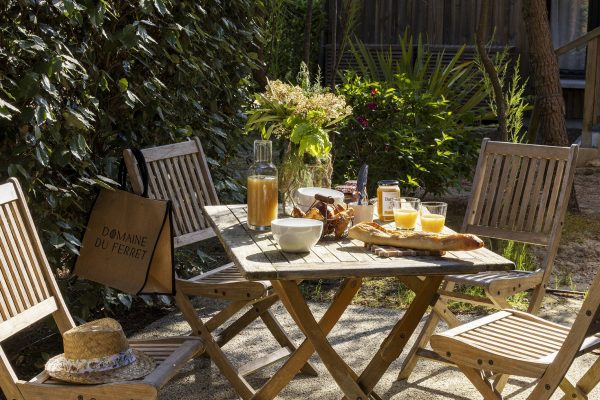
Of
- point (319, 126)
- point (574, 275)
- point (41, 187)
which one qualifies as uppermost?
point (319, 126)

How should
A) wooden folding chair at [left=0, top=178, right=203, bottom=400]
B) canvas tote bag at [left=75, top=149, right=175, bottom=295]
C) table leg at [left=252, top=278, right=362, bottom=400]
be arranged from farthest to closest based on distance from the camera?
canvas tote bag at [left=75, top=149, right=175, bottom=295] < table leg at [left=252, top=278, right=362, bottom=400] < wooden folding chair at [left=0, top=178, right=203, bottom=400]

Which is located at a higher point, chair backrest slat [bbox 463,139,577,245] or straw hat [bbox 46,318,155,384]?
chair backrest slat [bbox 463,139,577,245]

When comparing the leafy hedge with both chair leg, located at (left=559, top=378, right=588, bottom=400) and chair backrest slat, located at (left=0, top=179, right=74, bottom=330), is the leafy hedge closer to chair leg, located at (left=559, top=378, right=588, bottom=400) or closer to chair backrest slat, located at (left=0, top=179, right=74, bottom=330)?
chair backrest slat, located at (left=0, top=179, right=74, bottom=330)

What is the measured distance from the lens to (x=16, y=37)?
13.2 ft

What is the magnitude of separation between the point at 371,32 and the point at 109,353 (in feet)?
36.9

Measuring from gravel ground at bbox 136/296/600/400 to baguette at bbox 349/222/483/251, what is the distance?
1.08 meters

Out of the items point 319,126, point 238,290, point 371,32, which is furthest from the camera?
point 371,32

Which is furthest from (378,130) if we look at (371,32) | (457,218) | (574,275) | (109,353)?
(371,32)

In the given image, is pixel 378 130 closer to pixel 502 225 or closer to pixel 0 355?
pixel 502 225

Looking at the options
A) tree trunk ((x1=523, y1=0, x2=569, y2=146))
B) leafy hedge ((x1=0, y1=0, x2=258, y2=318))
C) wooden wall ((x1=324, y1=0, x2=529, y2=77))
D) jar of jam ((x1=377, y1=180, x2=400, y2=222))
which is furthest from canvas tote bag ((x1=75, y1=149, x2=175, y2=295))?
Result: wooden wall ((x1=324, y1=0, x2=529, y2=77))

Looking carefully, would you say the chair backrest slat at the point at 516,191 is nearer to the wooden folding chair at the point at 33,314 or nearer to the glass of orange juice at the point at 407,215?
the glass of orange juice at the point at 407,215

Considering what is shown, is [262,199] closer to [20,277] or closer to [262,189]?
[262,189]

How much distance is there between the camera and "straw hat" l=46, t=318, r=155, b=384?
3229 mm

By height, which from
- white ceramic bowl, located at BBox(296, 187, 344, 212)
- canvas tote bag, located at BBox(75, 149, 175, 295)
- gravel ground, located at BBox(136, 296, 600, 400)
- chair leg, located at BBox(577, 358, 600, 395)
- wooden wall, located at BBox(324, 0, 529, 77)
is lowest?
gravel ground, located at BBox(136, 296, 600, 400)
